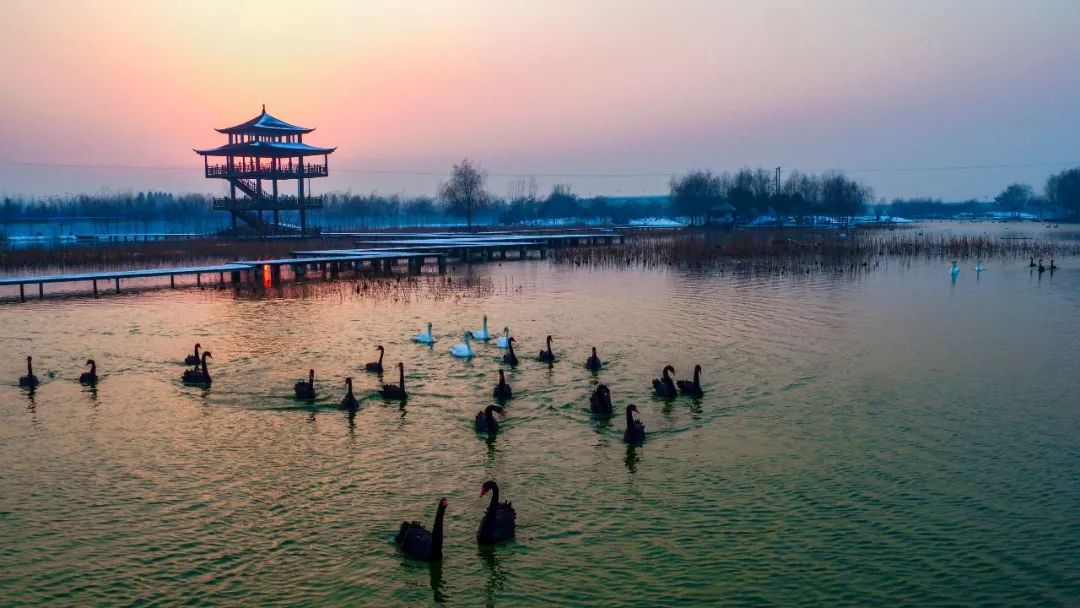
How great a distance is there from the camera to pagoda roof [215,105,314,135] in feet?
232

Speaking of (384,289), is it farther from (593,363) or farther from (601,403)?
(601,403)

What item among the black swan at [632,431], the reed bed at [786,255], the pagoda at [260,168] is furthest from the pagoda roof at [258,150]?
the black swan at [632,431]

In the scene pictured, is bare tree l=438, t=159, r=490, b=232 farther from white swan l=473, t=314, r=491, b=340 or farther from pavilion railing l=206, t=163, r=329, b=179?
white swan l=473, t=314, r=491, b=340

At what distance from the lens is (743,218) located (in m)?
113

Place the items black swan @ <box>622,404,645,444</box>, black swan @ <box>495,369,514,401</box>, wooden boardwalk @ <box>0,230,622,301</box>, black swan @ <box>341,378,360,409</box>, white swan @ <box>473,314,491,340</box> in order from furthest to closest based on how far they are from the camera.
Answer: wooden boardwalk @ <box>0,230,622,301</box> < white swan @ <box>473,314,491,340</box> < black swan @ <box>495,369,514,401</box> < black swan @ <box>341,378,360,409</box> < black swan @ <box>622,404,645,444</box>

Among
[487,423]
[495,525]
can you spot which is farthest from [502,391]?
[495,525]

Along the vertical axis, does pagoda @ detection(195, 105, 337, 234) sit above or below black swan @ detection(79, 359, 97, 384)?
above

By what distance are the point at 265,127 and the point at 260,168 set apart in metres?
4.09

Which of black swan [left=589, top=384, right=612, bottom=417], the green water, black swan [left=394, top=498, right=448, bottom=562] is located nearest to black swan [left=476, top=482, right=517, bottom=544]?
the green water

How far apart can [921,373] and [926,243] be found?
46039 mm

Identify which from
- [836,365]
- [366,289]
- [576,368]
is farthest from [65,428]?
[366,289]

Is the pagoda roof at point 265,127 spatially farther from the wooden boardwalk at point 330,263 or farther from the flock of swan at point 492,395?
the flock of swan at point 492,395

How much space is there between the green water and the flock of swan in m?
0.25

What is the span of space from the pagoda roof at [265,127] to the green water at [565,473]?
49.1 meters
